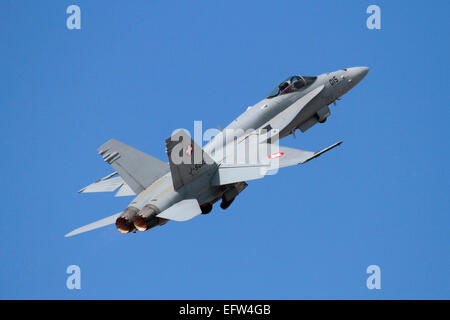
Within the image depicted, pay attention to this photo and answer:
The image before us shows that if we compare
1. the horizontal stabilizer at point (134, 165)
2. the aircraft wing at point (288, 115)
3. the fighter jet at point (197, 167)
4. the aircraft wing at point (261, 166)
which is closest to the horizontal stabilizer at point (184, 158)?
the fighter jet at point (197, 167)

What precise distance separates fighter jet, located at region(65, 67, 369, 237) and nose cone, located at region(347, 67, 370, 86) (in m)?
2.45

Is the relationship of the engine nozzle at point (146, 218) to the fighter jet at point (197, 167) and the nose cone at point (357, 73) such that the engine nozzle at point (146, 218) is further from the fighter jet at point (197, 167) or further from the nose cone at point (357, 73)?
the nose cone at point (357, 73)

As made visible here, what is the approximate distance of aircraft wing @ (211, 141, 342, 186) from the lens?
1959 centimetres

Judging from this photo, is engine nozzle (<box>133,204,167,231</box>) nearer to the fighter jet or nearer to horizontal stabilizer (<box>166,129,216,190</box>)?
the fighter jet

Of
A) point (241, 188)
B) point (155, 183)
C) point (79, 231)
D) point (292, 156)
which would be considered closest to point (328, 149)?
point (292, 156)

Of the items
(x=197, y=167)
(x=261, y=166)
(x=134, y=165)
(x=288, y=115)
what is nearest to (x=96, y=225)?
(x=134, y=165)

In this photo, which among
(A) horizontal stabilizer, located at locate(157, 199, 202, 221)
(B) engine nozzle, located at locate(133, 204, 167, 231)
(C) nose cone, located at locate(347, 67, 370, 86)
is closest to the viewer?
(A) horizontal stabilizer, located at locate(157, 199, 202, 221)

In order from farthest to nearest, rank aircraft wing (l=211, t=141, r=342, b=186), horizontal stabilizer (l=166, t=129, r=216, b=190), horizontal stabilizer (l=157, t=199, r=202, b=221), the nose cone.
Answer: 1. the nose cone
2. aircraft wing (l=211, t=141, r=342, b=186)
3. horizontal stabilizer (l=166, t=129, r=216, b=190)
4. horizontal stabilizer (l=157, t=199, r=202, b=221)

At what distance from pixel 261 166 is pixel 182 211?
2.58m

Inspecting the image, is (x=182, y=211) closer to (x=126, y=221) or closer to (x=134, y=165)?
(x=126, y=221)

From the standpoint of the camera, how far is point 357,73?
25.2 m

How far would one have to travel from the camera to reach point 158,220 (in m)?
19.0

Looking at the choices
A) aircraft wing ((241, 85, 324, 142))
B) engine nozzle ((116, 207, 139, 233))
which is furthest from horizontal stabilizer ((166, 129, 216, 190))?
aircraft wing ((241, 85, 324, 142))

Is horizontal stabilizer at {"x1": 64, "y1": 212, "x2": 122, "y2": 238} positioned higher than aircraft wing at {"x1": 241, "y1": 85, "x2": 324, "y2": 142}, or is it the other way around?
aircraft wing at {"x1": 241, "y1": 85, "x2": 324, "y2": 142}
